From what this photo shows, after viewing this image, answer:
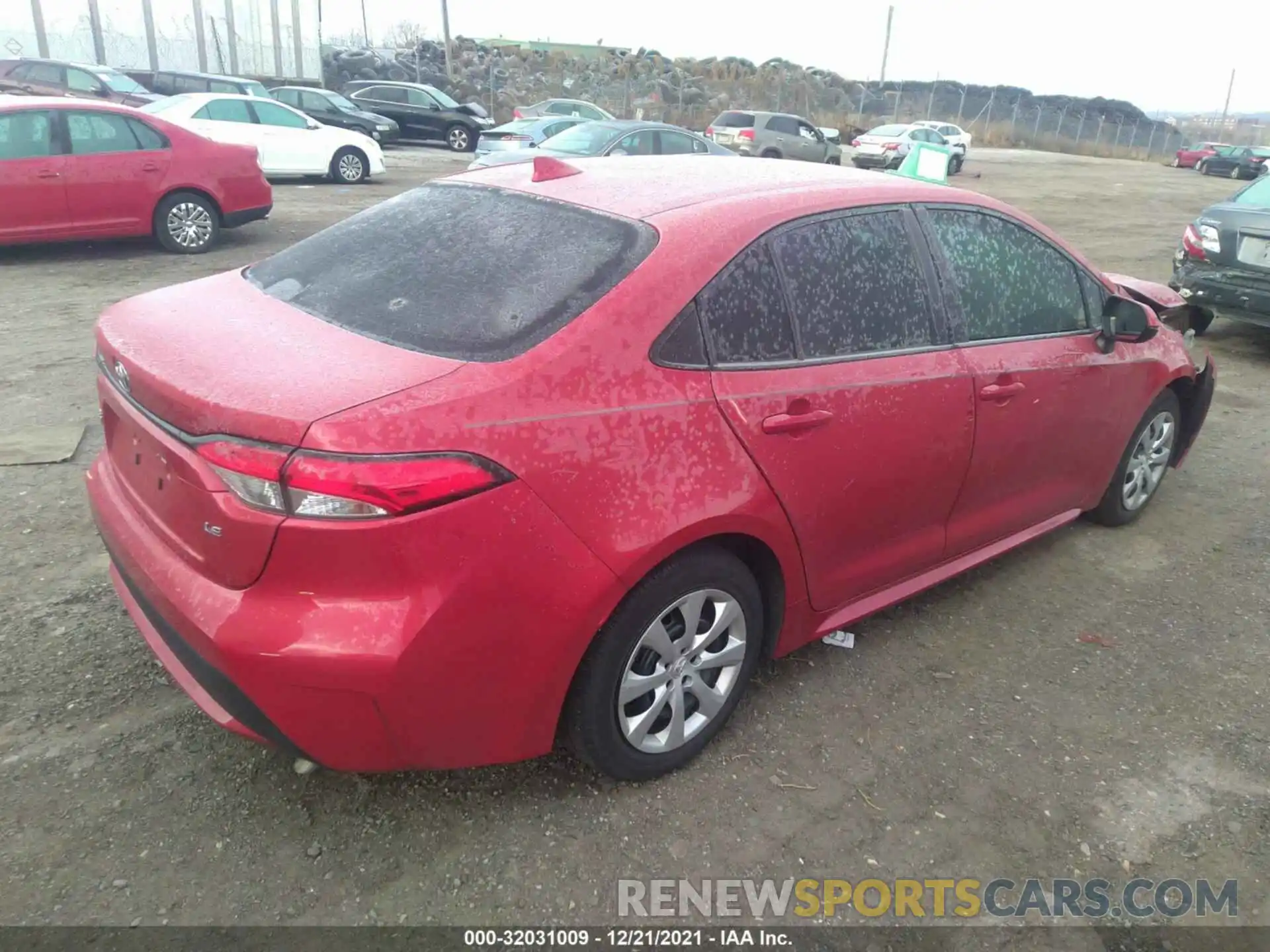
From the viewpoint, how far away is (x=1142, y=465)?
14.6 feet

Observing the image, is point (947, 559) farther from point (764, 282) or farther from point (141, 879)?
point (141, 879)

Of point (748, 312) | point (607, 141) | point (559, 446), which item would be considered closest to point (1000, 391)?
point (748, 312)

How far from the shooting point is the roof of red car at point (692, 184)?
2752mm

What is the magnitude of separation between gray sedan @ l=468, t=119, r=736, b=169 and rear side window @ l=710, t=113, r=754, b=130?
962 cm

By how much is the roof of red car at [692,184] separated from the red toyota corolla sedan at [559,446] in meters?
0.02

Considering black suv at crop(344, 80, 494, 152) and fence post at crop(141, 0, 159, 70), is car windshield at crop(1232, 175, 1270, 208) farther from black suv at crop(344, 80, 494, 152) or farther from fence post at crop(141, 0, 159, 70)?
fence post at crop(141, 0, 159, 70)

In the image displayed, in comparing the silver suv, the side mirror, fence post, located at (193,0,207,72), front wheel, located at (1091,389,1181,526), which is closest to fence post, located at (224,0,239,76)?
fence post, located at (193,0,207,72)

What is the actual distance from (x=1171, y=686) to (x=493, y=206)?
2.86 metres

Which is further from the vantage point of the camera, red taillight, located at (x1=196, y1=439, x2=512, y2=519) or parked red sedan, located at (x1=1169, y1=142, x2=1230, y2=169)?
parked red sedan, located at (x1=1169, y1=142, x2=1230, y2=169)

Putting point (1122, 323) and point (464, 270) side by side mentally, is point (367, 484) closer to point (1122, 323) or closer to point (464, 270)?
point (464, 270)

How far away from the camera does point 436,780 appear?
261 cm

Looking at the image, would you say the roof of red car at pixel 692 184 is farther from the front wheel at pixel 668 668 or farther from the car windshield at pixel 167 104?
the car windshield at pixel 167 104

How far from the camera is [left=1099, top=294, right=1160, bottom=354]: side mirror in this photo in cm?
372

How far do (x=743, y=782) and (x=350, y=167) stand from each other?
1510cm
